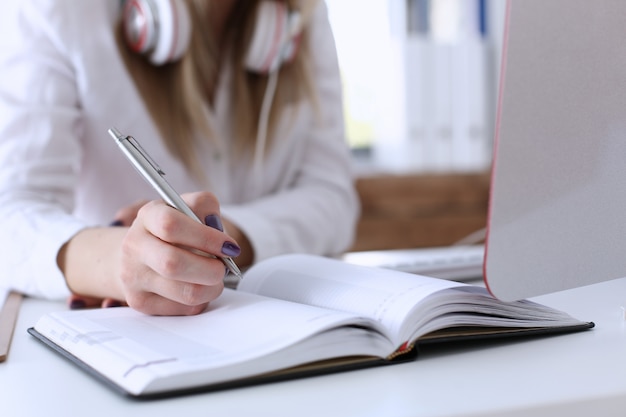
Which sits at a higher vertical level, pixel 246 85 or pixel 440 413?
pixel 246 85

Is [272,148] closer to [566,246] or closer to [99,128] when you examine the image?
[99,128]

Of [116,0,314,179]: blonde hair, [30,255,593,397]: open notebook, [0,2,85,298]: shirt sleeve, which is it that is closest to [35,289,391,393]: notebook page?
[30,255,593,397]: open notebook

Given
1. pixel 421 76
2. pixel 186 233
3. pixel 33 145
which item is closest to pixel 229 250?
pixel 186 233

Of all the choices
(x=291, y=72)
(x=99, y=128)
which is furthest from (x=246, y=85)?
(x=99, y=128)

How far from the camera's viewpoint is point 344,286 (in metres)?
0.53

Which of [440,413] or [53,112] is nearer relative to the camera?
[440,413]

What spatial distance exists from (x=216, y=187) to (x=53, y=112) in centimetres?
29

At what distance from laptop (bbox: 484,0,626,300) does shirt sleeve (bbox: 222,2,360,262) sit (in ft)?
1.70

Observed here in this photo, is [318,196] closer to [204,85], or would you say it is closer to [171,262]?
[204,85]

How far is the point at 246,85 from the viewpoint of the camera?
1180 mm

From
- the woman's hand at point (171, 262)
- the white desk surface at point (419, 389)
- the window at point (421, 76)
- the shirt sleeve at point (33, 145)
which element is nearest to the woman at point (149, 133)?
the shirt sleeve at point (33, 145)

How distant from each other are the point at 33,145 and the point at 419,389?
2.26 feet

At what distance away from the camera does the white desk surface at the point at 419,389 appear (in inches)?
14.1

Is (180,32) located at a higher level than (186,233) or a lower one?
higher
